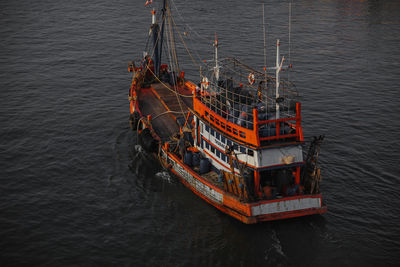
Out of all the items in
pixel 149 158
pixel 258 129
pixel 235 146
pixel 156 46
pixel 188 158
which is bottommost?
pixel 149 158

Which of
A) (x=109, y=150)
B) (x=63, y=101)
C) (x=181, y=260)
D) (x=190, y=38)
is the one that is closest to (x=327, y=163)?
(x=181, y=260)

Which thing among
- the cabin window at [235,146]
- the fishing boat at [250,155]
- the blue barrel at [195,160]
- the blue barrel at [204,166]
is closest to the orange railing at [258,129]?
the fishing boat at [250,155]

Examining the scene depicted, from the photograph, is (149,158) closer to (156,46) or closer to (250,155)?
(250,155)

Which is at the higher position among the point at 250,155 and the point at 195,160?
the point at 250,155

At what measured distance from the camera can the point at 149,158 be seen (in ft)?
132

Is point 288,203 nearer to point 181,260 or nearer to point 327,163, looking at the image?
point 181,260

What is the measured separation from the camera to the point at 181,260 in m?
27.9

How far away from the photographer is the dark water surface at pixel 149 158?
2880 centimetres

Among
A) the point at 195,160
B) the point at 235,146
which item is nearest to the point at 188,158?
the point at 195,160

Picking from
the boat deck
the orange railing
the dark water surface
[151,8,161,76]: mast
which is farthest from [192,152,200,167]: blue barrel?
[151,8,161,76]: mast

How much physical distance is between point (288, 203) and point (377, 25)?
62.5 m

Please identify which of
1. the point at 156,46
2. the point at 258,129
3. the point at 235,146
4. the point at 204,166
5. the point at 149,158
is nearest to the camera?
the point at 258,129

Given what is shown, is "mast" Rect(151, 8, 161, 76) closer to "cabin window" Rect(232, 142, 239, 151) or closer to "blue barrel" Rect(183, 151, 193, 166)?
"blue barrel" Rect(183, 151, 193, 166)

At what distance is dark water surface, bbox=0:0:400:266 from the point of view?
2880cm
